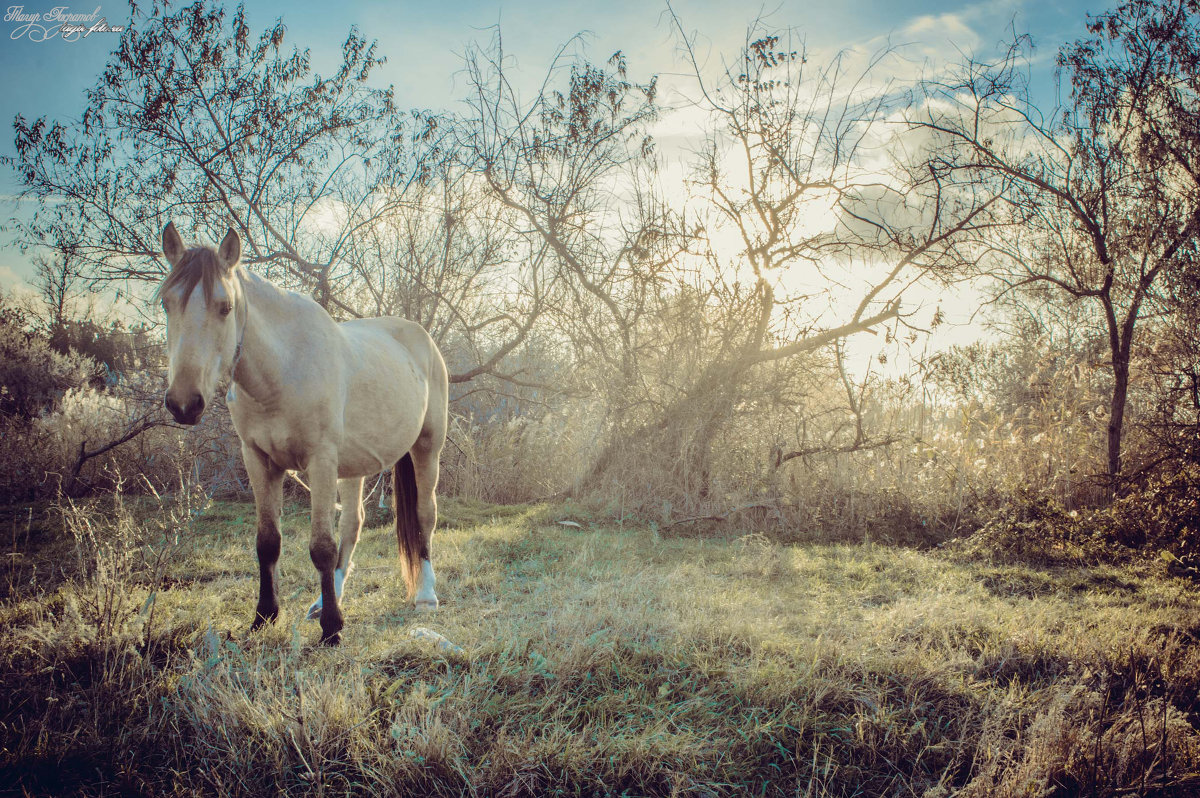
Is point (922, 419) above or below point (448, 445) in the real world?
above

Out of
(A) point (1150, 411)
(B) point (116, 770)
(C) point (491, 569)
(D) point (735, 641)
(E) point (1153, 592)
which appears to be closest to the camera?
(B) point (116, 770)

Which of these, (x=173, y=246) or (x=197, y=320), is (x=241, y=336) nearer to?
(x=197, y=320)

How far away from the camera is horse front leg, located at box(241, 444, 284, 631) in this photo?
3213mm

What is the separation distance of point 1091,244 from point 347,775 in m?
8.54

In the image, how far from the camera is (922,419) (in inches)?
334

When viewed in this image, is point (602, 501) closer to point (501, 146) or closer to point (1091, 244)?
point (501, 146)

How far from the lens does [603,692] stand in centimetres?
253

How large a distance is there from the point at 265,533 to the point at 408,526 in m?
1.27

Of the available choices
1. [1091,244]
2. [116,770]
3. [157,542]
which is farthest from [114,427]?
[1091,244]

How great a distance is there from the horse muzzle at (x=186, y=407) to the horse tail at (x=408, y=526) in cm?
211

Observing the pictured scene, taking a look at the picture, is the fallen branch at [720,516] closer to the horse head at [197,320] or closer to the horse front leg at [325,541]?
the horse front leg at [325,541]

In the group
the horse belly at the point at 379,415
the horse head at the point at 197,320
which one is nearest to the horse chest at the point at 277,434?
the horse belly at the point at 379,415

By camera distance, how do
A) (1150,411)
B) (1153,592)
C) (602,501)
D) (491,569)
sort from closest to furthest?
(1153,592)
(491,569)
(1150,411)
(602,501)

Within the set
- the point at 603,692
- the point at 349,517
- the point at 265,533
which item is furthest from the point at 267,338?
the point at 603,692
